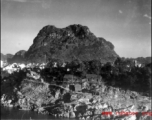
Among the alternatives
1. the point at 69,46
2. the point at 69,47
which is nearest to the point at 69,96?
the point at 69,47

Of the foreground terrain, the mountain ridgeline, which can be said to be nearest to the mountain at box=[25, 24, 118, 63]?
the mountain ridgeline

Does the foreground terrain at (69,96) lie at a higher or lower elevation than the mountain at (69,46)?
lower

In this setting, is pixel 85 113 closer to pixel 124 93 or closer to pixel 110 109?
pixel 110 109

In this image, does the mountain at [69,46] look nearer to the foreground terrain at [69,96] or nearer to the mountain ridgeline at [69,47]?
the mountain ridgeline at [69,47]

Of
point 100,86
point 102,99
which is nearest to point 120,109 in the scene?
point 102,99

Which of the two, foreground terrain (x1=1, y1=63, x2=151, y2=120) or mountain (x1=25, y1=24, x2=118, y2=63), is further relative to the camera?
mountain (x1=25, y1=24, x2=118, y2=63)

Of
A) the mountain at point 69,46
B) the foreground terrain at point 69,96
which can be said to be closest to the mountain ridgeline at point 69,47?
the mountain at point 69,46

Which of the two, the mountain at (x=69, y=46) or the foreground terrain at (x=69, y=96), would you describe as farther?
the mountain at (x=69, y=46)

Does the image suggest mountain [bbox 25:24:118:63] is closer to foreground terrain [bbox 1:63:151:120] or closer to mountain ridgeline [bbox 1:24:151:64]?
mountain ridgeline [bbox 1:24:151:64]
